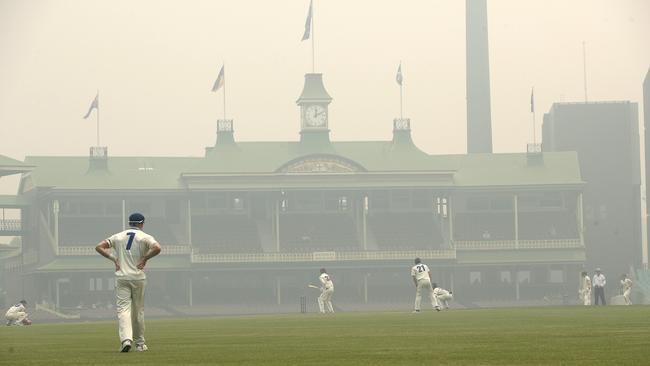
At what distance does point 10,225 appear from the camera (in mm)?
97312

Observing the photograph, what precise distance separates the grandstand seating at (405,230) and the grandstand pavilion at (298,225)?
0.30ft

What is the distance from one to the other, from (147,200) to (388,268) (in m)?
15.8

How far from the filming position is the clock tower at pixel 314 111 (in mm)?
103312

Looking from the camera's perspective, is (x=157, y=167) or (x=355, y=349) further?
(x=157, y=167)

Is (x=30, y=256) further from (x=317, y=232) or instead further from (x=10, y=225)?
(x=317, y=232)

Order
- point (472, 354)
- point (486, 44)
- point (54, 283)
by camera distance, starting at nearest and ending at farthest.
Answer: point (472, 354) < point (54, 283) < point (486, 44)

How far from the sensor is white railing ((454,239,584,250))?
91.6 m

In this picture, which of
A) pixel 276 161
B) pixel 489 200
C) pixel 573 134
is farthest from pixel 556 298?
pixel 573 134

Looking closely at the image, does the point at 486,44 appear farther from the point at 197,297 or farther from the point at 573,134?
the point at 197,297

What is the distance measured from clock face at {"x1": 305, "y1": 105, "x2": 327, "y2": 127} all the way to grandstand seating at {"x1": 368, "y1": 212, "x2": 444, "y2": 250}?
12034mm

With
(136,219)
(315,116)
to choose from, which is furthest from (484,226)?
(136,219)

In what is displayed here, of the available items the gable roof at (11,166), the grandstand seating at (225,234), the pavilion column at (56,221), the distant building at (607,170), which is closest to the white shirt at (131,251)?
the gable roof at (11,166)

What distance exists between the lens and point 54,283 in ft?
289

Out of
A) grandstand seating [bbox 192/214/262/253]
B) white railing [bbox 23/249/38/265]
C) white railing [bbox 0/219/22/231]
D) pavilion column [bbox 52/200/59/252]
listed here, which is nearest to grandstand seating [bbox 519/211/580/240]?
grandstand seating [bbox 192/214/262/253]
